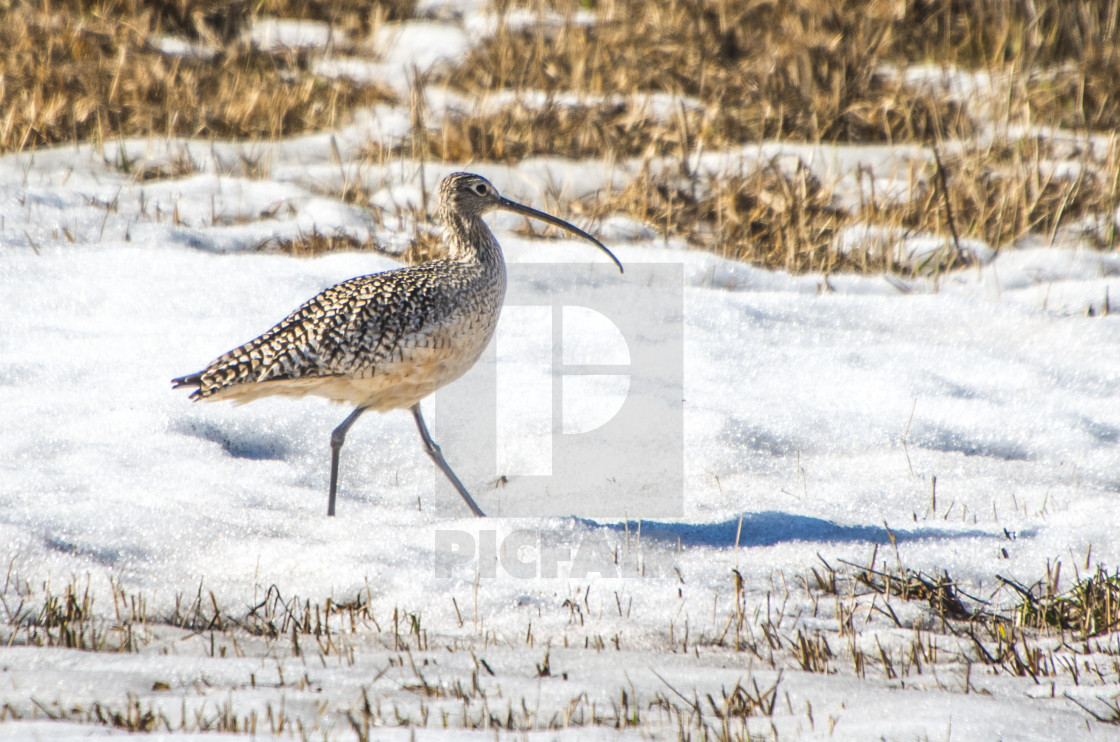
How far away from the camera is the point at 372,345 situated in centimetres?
452

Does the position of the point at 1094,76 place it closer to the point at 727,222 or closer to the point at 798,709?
the point at 727,222

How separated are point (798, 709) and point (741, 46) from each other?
8.56 m

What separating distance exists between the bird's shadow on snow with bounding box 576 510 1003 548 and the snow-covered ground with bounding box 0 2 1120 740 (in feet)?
0.06

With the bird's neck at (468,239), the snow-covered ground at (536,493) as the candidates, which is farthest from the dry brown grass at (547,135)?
the bird's neck at (468,239)

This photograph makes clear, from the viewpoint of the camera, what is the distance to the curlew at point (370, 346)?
4520 mm

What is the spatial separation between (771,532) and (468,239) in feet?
6.38

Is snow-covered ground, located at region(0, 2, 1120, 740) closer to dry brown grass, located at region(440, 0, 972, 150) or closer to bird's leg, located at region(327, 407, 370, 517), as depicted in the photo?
bird's leg, located at region(327, 407, 370, 517)

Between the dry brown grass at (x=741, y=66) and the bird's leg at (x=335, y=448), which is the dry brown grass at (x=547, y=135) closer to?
the dry brown grass at (x=741, y=66)

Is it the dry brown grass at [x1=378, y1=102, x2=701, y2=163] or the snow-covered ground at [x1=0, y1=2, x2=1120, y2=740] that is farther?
the dry brown grass at [x1=378, y1=102, x2=701, y2=163]

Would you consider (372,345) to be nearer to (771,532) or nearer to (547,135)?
(771,532)

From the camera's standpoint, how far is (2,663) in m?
3.18

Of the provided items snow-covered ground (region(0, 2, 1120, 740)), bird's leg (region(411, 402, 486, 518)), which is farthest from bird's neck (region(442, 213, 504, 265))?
snow-covered ground (region(0, 2, 1120, 740))

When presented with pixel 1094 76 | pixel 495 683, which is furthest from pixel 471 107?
pixel 495 683

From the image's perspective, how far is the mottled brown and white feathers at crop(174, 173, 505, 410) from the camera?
14.8 feet
